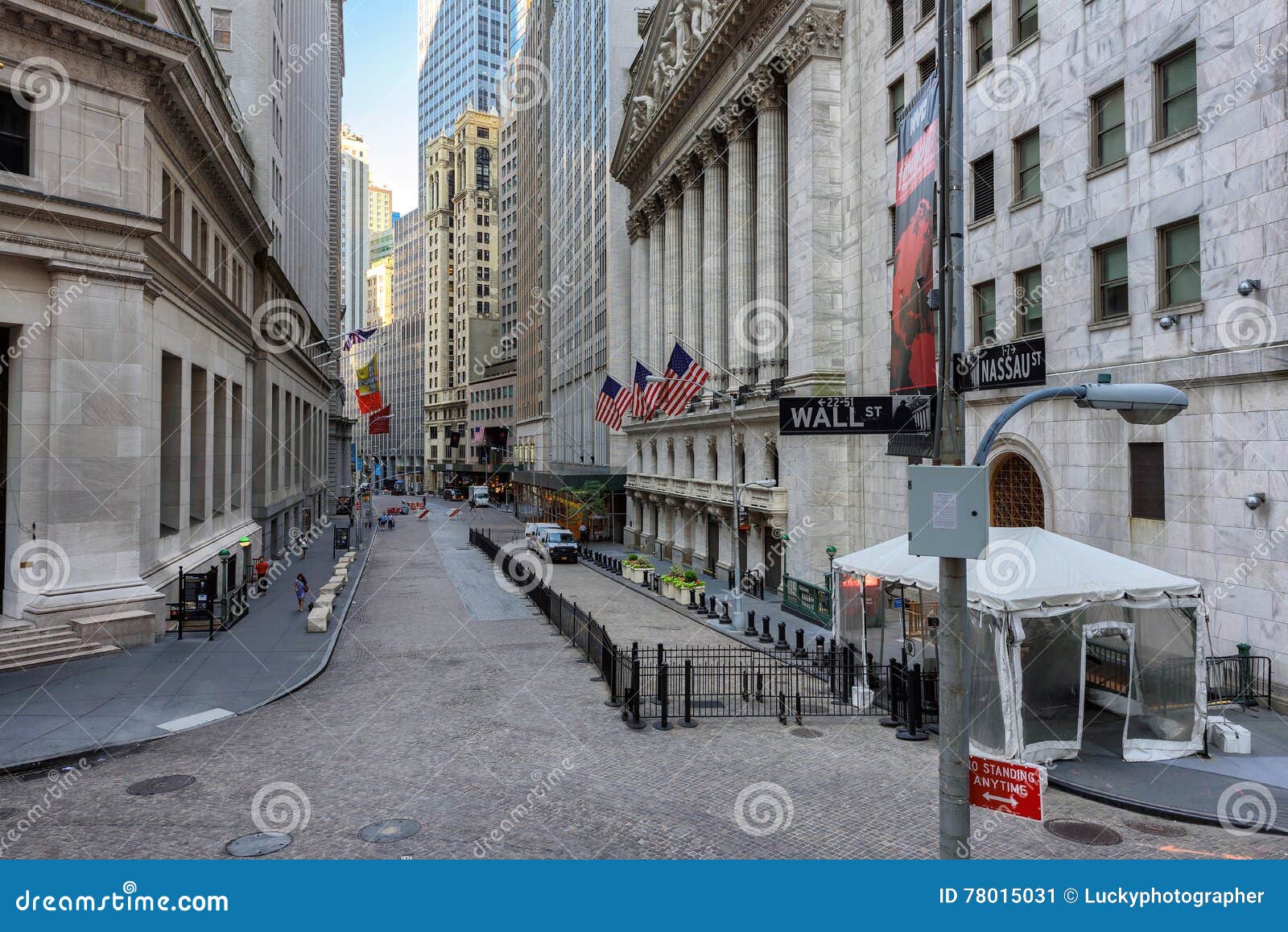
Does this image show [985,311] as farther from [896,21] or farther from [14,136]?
[14,136]

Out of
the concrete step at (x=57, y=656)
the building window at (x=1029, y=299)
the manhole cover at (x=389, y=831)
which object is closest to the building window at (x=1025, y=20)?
the building window at (x=1029, y=299)

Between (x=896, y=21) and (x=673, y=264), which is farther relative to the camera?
(x=673, y=264)

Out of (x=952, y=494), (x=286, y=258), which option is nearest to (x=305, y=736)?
(x=952, y=494)

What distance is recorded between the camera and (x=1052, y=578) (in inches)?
557

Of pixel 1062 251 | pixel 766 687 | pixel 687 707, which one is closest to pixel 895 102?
pixel 1062 251

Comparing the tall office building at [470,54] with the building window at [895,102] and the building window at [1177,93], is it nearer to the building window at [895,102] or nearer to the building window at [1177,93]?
the building window at [895,102]

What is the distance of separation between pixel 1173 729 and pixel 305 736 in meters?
15.0

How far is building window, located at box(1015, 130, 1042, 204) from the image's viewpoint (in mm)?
22422

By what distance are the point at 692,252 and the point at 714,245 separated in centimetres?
369

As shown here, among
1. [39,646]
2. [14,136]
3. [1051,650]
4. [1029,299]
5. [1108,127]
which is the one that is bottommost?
[39,646]

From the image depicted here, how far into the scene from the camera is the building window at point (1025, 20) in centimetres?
2266

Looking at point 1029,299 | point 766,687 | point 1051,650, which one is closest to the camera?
point 1051,650

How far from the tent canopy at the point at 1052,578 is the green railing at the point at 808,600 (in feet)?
37.1

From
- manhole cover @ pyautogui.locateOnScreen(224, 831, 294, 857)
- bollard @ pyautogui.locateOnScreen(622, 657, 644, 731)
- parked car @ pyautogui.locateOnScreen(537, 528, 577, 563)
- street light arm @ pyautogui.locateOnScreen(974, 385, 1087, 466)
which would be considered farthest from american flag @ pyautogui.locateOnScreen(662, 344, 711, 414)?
street light arm @ pyautogui.locateOnScreen(974, 385, 1087, 466)
